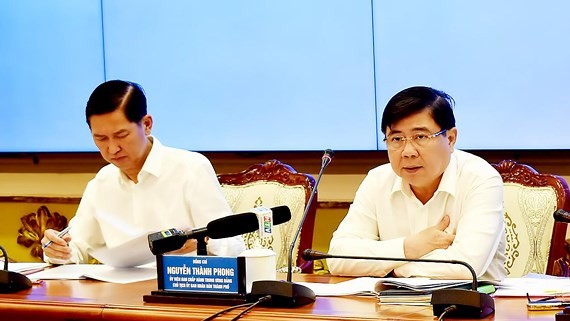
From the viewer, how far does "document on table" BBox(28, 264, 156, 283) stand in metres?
2.73

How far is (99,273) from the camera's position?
284 centimetres

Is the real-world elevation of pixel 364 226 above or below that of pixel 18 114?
below

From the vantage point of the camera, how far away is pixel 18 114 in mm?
4832

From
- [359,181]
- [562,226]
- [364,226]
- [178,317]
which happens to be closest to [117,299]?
[178,317]

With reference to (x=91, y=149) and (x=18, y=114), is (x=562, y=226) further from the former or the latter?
(x=18, y=114)

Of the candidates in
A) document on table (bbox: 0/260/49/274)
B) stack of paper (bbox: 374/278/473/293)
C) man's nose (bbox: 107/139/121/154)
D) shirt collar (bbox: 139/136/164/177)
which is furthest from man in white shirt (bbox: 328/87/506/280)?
document on table (bbox: 0/260/49/274)

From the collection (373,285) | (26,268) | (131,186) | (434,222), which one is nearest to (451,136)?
(434,222)

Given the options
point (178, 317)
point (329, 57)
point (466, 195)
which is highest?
point (329, 57)

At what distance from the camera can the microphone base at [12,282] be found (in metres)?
2.55

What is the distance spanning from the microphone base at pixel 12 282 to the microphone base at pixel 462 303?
1.22 metres

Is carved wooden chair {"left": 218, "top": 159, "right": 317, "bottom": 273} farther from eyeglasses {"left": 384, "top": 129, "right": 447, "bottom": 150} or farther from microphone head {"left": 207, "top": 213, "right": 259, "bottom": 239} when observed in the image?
microphone head {"left": 207, "top": 213, "right": 259, "bottom": 239}

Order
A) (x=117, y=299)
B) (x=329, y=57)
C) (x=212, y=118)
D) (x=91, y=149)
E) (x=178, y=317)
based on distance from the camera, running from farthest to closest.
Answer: (x=91, y=149), (x=212, y=118), (x=329, y=57), (x=117, y=299), (x=178, y=317)

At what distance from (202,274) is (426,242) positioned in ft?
2.43

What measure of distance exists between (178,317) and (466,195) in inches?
42.0
